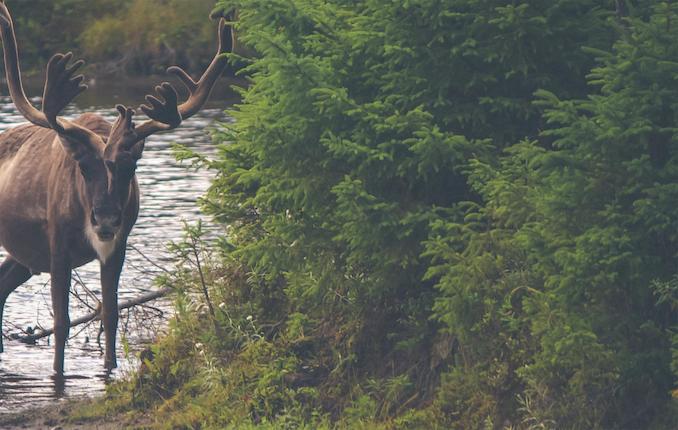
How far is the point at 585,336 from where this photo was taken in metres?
7.45

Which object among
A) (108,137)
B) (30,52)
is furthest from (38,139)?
(30,52)

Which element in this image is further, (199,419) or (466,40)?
(199,419)

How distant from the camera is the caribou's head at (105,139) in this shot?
10.9 m

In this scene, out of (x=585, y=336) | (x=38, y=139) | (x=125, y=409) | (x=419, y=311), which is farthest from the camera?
(x=38, y=139)

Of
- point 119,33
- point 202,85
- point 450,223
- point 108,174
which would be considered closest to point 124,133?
point 108,174

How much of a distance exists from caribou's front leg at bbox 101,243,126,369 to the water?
11 cm

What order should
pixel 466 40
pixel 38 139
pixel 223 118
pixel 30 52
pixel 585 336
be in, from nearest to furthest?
pixel 585 336, pixel 466 40, pixel 38 139, pixel 223 118, pixel 30 52

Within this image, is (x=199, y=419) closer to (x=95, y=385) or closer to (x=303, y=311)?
(x=303, y=311)

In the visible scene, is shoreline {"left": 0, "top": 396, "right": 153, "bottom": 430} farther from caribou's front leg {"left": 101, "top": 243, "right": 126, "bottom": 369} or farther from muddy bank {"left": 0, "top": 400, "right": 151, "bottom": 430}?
caribou's front leg {"left": 101, "top": 243, "right": 126, "bottom": 369}

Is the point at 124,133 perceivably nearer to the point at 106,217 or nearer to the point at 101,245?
the point at 106,217

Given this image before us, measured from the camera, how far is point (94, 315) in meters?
12.0

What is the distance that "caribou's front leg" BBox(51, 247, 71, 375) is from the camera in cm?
1123

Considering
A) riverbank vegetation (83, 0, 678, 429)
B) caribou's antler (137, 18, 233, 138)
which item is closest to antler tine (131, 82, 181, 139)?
caribou's antler (137, 18, 233, 138)

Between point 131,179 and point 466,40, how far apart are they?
12.7ft
